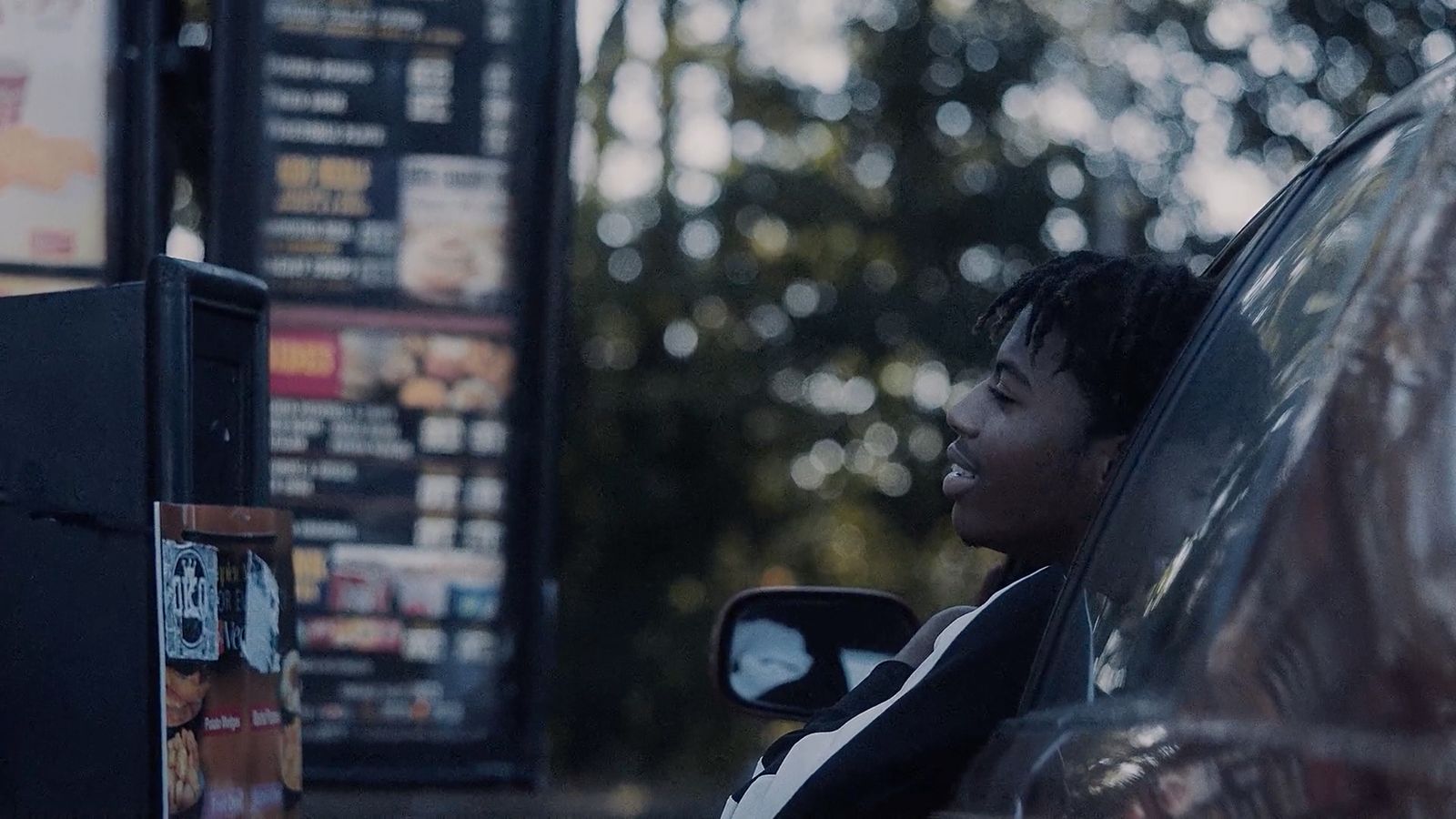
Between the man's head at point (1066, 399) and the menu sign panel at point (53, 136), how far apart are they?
14.1ft

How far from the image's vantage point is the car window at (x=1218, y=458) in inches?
62.3

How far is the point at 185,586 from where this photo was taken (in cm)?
243

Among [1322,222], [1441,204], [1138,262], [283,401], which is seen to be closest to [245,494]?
[1138,262]

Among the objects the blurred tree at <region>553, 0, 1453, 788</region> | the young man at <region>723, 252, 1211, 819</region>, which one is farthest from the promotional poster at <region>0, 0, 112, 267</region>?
the blurred tree at <region>553, 0, 1453, 788</region>

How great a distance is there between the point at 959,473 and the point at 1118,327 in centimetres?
24

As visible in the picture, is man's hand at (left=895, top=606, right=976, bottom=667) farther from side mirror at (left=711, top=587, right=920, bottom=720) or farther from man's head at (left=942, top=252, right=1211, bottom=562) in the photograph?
side mirror at (left=711, top=587, right=920, bottom=720)

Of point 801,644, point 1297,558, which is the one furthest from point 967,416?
point 1297,558

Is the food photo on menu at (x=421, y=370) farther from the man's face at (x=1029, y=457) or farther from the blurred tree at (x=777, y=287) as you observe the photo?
the blurred tree at (x=777, y=287)

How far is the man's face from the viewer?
2.34 meters

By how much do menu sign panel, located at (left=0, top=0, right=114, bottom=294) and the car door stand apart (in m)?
4.66

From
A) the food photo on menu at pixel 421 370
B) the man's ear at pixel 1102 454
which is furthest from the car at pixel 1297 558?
the food photo on menu at pixel 421 370

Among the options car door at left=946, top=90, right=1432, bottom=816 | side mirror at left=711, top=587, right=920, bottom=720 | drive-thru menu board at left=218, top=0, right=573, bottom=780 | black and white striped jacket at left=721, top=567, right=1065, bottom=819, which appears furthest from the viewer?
drive-thru menu board at left=218, top=0, right=573, bottom=780

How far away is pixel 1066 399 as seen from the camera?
2.35m

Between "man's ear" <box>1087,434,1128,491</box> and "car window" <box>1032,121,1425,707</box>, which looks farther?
"man's ear" <box>1087,434,1128,491</box>
